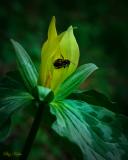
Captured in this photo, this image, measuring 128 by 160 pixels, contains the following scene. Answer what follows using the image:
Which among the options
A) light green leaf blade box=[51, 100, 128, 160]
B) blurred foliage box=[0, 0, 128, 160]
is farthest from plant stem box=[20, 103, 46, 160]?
blurred foliage box=[0, 0, 128, 160]

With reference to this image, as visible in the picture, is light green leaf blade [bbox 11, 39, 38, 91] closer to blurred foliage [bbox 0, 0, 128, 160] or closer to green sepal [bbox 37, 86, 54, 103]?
green sepal [bbox 37, 86, 54, 103]

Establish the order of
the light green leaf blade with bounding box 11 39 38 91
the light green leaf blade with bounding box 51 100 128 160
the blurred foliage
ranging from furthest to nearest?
the blurred foliage < the light green leaf blade with bounding box 11 39 38 91 < the light green leaf blade with bounding box 51 100 128 160

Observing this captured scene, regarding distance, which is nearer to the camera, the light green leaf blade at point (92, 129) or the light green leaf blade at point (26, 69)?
the light green leaf blade at point (92, 129)

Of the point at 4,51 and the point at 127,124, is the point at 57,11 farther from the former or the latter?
the point at 127,124

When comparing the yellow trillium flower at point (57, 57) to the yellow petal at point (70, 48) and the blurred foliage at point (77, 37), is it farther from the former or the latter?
the blurred foliage at point (77, 37)

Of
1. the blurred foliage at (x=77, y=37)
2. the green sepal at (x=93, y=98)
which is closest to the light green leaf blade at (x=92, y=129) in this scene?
the green sepal at (x=93, y=98)

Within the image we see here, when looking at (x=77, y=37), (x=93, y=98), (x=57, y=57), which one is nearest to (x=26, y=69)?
(x=57, y=57)

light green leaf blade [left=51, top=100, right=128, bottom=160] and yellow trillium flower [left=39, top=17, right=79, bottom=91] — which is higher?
yellow trillium flower [left=39, top=17, right=79, bottom=91]

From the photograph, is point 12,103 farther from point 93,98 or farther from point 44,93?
point 93,98
